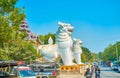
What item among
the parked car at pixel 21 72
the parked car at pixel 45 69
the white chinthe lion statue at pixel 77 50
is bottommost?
the parked car at pixel 21 72

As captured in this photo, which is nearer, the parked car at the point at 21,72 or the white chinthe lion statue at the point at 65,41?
the parked car at the point at 21,72

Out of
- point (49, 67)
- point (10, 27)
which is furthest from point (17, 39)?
point (49, 67)

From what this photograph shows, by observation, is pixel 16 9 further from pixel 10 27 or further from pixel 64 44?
pixel 64 44

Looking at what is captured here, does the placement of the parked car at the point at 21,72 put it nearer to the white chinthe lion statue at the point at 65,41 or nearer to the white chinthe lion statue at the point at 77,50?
the white chinthe lion statue at the point at 65,41

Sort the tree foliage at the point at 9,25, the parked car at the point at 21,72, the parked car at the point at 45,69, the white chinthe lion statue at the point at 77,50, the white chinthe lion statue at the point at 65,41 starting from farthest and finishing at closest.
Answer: the white chinthe lion statue at the point at 77,50 < the white chinthe lion statue at the point at 65,41 < the parked car at the point at 45,69 < the tree foliage at the point at 9,25 < the parked car at the point at 21,72

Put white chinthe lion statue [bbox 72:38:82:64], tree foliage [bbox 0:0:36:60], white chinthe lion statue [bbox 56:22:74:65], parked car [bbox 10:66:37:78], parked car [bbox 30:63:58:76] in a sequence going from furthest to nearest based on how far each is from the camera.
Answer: white chinthe lion statue [bbox 72:38:82:64]
white chinthe lion statue [bbox 56:22:74:65]
parked car [bbox 30:63:58:76]
tree foliage [bbox 0:0:36:60]
parked car [bbox 10:66:37:78]

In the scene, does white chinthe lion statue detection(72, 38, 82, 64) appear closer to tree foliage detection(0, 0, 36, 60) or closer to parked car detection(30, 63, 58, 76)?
parked car detection(30, 63, 58, 76)

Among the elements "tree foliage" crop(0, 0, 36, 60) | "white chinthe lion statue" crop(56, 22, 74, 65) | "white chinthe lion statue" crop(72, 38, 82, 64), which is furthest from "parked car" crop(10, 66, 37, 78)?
"white chinthe lion statue" crop(72, 38, 82, 64)

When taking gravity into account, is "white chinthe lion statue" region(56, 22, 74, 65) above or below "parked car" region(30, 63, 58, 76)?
above

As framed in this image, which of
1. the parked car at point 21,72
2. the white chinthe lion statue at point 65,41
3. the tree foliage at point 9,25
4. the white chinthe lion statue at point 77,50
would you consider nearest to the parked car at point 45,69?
the tree foliage at point 9,25

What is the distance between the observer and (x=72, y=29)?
125 feet

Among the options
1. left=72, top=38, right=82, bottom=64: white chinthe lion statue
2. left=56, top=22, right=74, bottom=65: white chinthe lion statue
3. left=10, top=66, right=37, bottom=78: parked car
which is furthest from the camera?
left=72, top=38, right=82, bottom=64: white chinthe lion statue

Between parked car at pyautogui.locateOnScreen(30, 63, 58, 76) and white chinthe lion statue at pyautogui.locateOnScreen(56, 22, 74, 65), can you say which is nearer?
parked car at pyautogui.locateOnScreen(30, 63, 58, 76)

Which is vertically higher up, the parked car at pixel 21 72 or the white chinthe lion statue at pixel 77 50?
the white chinthe lion statue at pixel 77 50
